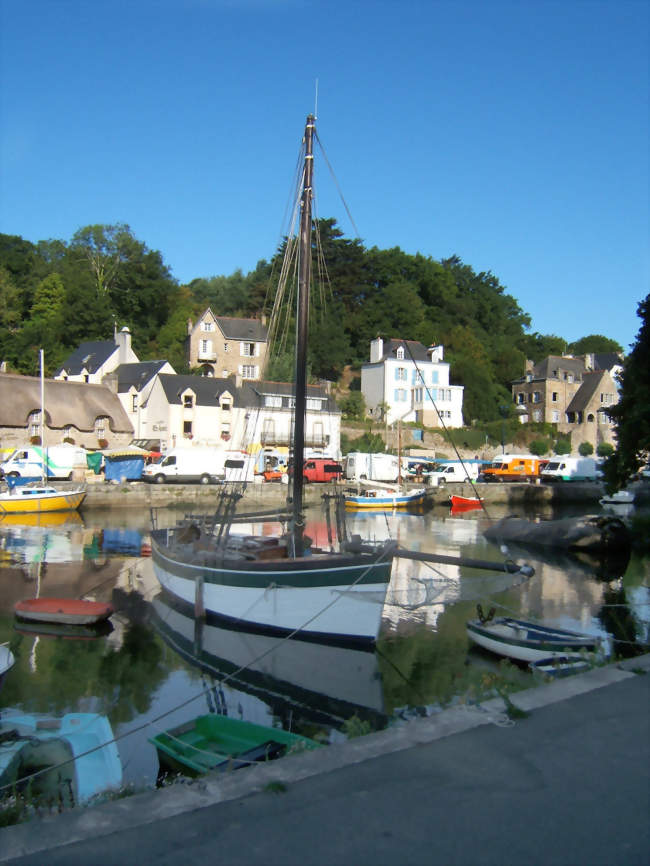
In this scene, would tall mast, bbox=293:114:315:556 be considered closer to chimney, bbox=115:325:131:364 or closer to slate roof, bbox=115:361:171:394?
slate roof, bbox=115:361:171:394

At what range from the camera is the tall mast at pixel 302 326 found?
57.6 ft

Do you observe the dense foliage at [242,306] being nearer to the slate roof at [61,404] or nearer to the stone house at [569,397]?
the stone house at [569,397]

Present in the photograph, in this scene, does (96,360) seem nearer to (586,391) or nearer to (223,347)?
(223,347)

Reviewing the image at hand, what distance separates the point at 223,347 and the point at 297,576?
198 ft

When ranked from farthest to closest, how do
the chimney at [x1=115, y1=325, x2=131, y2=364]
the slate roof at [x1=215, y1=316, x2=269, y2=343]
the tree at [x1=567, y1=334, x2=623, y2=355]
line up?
the tree at [x1=567, y1=334, x2=623, y2=355]
the slate roof at [x1=215, y1=316, x2=269, y2=343]
the chimney at [x1=115, y1=325, x2=131, y2=364]

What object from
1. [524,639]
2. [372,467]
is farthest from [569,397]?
[524,639]

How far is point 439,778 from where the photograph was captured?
4875 millimetres

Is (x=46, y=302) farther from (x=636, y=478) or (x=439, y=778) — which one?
(x=439, y=778)

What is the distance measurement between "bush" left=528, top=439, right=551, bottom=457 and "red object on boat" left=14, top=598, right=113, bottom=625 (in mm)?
57482

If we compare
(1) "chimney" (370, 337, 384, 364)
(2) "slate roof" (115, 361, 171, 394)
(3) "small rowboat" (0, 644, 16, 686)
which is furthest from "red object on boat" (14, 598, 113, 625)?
(1) "chimney" (370, 337, 384, 364)

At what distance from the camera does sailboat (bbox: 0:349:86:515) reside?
3884 centimetres

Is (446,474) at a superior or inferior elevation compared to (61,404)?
inferior

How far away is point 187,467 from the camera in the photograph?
162ft

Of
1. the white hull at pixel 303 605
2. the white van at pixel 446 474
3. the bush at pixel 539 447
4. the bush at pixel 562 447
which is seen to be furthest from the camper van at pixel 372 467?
the white hull at pixel 303 605
